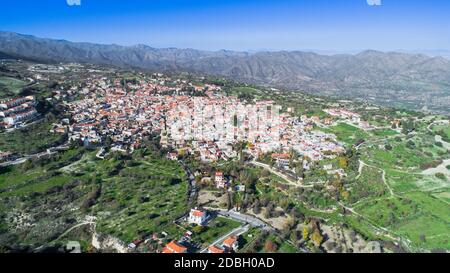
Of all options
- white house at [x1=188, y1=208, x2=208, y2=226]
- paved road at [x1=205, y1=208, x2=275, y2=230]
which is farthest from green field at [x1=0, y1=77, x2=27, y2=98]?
paved road at [x1=205, y1=208, x2=275, y2=230]

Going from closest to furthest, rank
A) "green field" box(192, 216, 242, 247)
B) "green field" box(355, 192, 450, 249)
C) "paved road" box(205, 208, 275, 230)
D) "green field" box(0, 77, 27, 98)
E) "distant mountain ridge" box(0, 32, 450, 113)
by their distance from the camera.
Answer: "green field" box(192, 216, 242, 247), "green field" box(355, 192, 450, 249), "paved road" box(205, 208, 275, 230), "green field" box(0, 77, 27, 98), "distant mountain ridge" box(0, 32, 450, 113)

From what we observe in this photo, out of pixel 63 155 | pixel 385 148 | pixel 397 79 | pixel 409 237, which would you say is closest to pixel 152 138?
pixel 63 155

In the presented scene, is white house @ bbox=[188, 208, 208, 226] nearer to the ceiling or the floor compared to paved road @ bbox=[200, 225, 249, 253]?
nearer to the ceiling

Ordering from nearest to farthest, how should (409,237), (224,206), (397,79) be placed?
(409,237), (224,206), (397,79)

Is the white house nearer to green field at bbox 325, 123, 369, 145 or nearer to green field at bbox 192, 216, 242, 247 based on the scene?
green field at bbox 192, 216, 242, 247

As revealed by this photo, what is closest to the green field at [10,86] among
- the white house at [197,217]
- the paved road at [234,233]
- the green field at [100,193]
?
the green field at [100,193]

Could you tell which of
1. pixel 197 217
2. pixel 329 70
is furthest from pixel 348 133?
pixel 329 70
